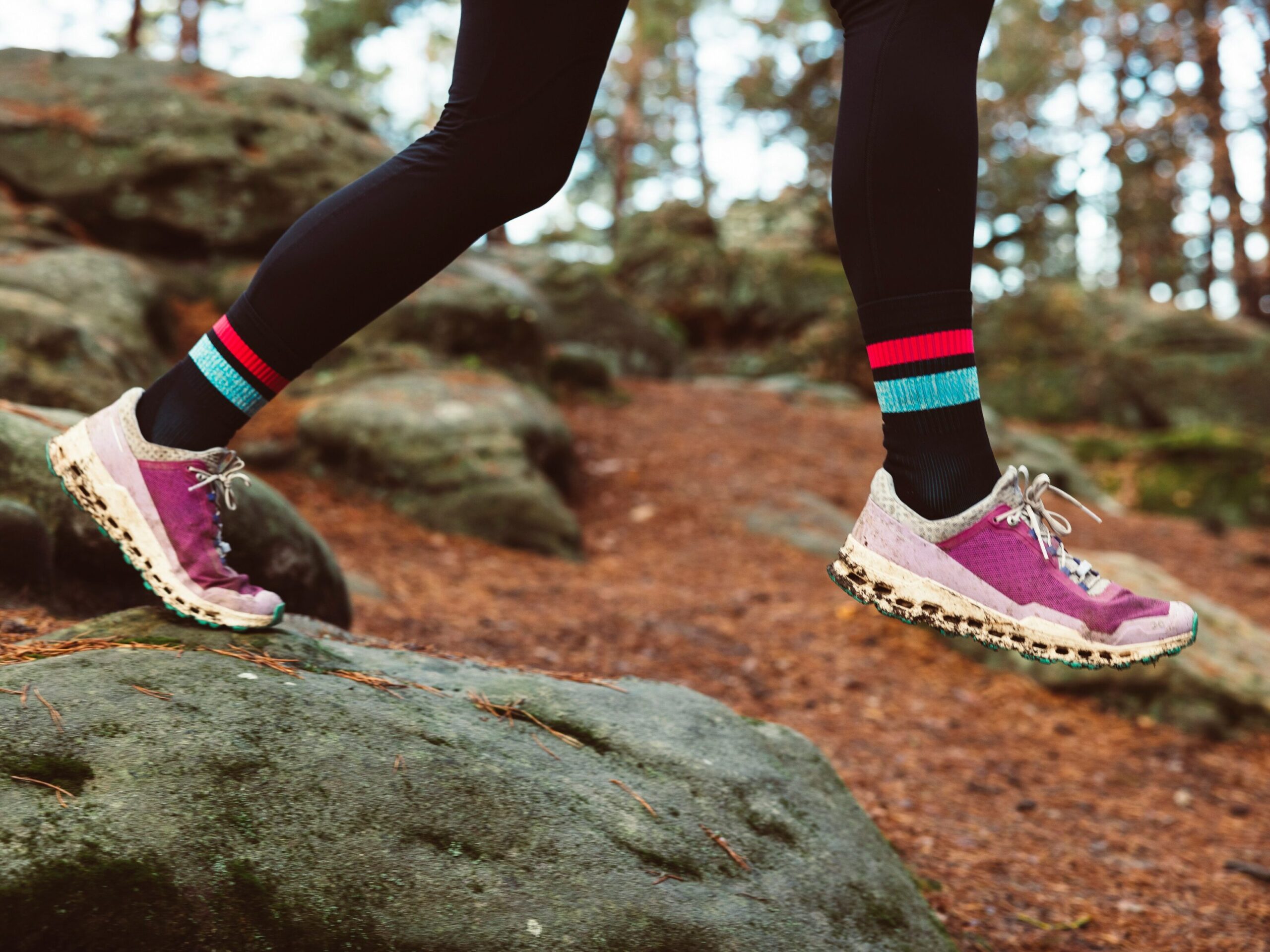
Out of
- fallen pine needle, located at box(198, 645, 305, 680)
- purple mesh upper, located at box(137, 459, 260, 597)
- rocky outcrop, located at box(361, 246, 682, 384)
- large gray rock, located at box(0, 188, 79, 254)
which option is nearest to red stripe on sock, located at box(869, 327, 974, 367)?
fallen pine needle, located at box(198, 645, 305, 680)

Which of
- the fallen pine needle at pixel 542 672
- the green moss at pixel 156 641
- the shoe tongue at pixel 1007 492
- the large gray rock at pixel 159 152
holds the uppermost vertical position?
the large gray rock at pixel 159 152

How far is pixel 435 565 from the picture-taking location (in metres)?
4.95

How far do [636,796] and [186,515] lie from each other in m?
0.95

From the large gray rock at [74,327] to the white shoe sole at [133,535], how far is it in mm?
2906

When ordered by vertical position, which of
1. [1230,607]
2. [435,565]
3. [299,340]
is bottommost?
[1230,607]

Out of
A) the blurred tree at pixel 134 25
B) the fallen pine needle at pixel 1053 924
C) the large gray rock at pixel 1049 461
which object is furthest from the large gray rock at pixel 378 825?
the blurred tree at pixel 134 25

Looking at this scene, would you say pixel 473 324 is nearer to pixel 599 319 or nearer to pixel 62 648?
pixel 599 319

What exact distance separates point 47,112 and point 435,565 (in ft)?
16.5

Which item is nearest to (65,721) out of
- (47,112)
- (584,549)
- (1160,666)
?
(1160,666)

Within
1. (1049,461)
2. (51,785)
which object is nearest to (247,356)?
(51,785)

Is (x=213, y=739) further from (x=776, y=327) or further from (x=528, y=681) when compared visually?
(x=776, y=327)

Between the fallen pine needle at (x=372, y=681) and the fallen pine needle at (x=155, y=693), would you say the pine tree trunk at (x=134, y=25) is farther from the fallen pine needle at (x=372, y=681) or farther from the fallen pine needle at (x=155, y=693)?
the fallen pine needle at (x=155, y=693)

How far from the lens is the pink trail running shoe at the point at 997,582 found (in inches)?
58.2

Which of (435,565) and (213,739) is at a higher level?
(213,739)
